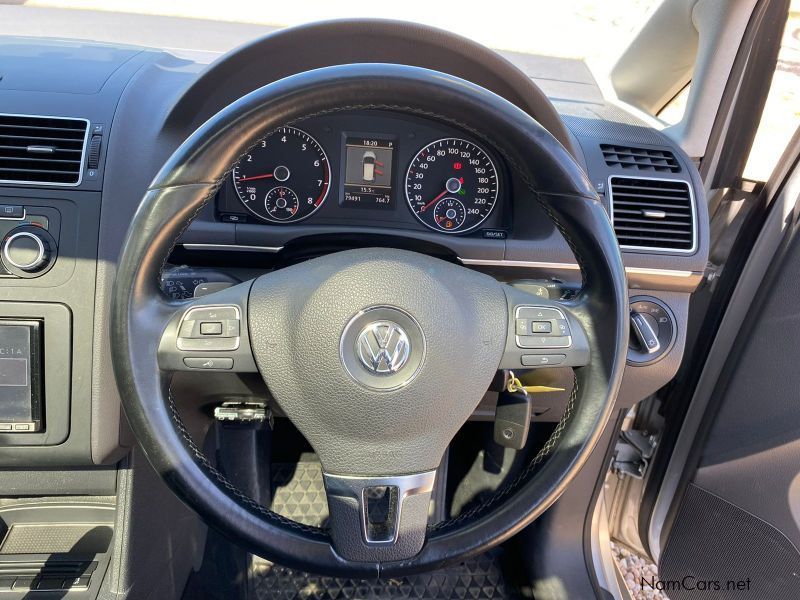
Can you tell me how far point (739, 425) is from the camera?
6.11 feet

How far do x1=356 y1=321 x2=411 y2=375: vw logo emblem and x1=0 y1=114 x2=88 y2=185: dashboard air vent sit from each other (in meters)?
0.77

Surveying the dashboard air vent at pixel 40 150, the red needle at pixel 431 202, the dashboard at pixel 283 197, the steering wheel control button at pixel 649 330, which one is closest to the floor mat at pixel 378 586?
the dashboard at pixel 283 197

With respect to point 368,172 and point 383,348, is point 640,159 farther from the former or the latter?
point 383,348

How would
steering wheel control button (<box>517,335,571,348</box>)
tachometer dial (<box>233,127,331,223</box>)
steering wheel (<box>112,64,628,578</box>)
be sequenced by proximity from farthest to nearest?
1. tachometer dial (<box>233,127,331,223</box>)
2. steering wheel control button (<box>517,335,571,348</box>)
3. steering wheel (<box>112,64,628,578</box>)

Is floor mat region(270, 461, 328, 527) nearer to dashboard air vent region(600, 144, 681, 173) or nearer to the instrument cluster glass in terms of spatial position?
the instrument cluster glass

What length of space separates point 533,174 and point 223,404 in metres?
0.80

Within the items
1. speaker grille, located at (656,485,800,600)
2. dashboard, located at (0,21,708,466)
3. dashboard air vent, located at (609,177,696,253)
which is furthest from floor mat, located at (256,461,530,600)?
dashboard air vent, located at (609,177,696,253)

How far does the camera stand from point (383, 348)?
978 mm

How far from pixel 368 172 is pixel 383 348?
0.68m

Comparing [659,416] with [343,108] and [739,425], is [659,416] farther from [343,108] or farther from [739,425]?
[343,108]

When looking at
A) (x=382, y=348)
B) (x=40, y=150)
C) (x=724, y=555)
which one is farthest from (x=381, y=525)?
(x=724, y=555)

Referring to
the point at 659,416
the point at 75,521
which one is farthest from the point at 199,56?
the point at 659,416

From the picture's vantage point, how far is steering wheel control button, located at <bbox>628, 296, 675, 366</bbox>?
60.7 inches

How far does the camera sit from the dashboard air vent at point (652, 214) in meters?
1.58
